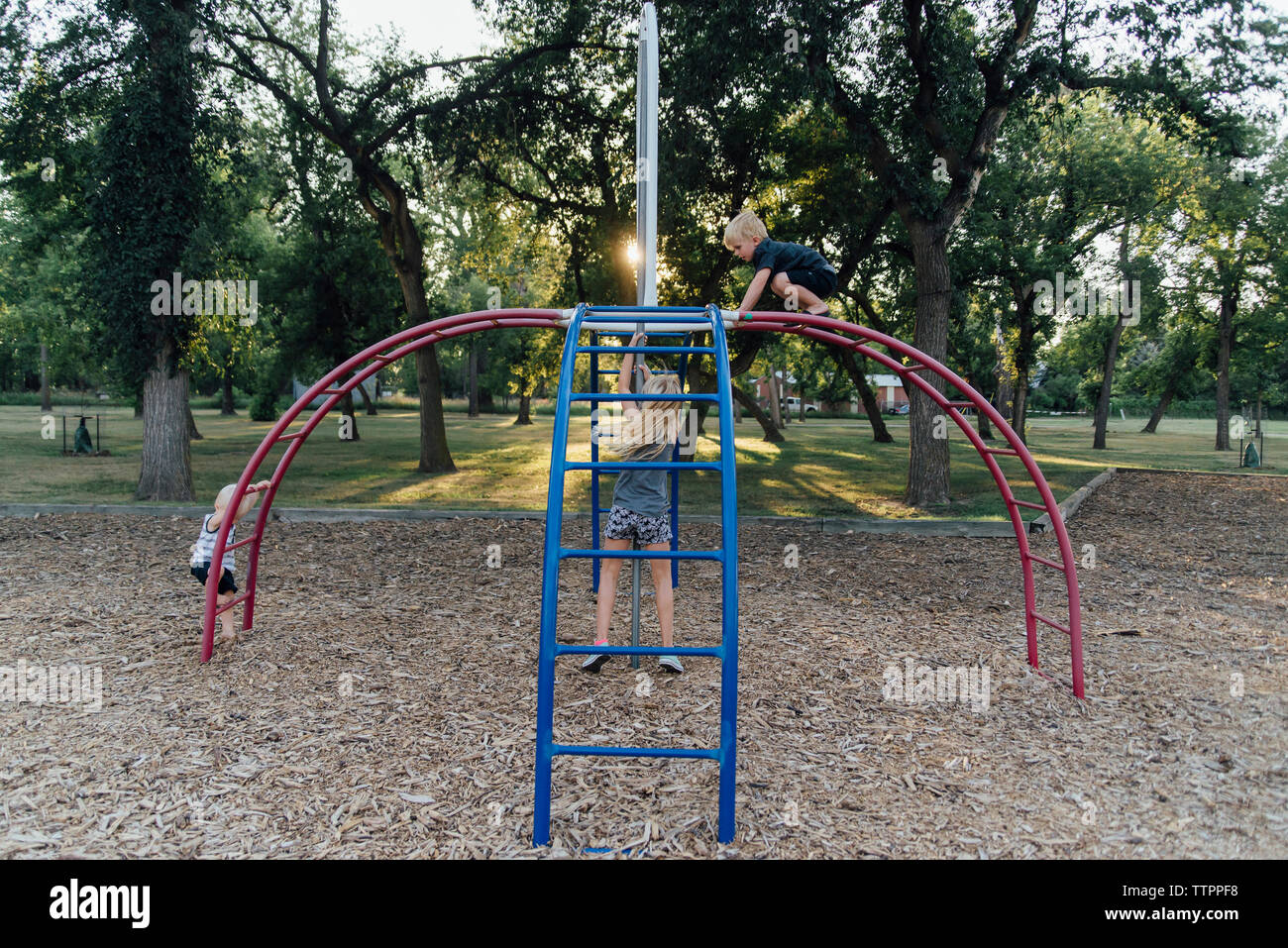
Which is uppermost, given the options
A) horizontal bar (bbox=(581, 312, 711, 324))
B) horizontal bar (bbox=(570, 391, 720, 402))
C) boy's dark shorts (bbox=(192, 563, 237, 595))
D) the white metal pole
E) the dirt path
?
the white metal pole

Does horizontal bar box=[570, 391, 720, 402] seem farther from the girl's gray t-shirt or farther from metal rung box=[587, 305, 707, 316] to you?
the girl's gray t-shirt

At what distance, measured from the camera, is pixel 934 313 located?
11.1 meters

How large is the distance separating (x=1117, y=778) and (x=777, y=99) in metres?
9.77

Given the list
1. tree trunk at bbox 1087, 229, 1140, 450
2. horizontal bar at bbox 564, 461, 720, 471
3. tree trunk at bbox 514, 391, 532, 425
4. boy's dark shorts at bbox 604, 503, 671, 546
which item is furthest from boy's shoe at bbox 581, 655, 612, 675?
tree trunk at bbox 514, 391, 532, 425

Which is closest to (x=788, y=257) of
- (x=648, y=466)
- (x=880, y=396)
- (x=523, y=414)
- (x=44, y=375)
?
(x=648, y=466)

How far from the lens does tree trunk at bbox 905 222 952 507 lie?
10977mm

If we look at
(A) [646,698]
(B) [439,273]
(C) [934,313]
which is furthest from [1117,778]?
(B) [439,273]

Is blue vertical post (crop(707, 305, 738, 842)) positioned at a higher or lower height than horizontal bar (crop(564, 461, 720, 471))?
lower

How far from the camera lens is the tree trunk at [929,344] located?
36.0ft

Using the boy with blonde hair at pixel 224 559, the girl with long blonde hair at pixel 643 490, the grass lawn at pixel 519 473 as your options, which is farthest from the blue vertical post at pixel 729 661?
the grass lawn at pixel 519 473

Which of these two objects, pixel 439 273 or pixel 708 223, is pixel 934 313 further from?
pixel 439 273

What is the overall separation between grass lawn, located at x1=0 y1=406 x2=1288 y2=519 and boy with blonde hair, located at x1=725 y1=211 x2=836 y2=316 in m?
6.12

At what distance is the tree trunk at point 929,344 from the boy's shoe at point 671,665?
7534 mm

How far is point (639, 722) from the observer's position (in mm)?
3945
